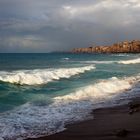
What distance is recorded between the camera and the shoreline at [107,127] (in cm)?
877

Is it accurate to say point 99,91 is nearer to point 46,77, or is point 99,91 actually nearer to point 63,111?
point 63,111

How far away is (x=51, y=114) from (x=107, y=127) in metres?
2.72

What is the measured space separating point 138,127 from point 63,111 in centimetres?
361

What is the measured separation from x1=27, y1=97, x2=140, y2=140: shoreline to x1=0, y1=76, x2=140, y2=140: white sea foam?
16.9 inches

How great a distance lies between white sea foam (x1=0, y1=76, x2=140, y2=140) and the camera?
377 inches

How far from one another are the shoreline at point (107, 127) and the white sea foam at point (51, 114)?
428 millimetres

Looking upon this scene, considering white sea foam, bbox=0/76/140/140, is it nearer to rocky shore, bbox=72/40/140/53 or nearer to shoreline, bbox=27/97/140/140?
shoreline, bbox=27/97/140/140

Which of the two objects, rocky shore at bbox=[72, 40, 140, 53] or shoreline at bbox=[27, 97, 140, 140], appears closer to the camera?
shoreline at bbox=[27, 97, 140, 140]

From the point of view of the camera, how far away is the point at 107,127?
977 centimetres

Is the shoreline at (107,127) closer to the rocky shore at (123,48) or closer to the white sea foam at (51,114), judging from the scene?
the white sea foam at (51,114)

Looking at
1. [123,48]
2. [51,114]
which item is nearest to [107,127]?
[51,114]

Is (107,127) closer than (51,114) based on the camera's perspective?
Yes

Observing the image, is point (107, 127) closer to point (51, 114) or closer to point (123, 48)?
point (51, 114)

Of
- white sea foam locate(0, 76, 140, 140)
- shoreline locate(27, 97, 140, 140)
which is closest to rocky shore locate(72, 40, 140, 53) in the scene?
white sea foam locate(0, 76, 140, 140)
